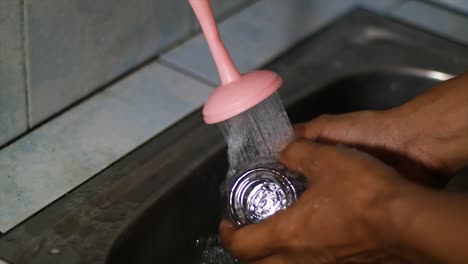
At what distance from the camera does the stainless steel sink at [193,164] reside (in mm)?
571

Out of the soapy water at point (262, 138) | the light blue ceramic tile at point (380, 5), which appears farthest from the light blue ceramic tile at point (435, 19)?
the soapy water at point (262, 138)

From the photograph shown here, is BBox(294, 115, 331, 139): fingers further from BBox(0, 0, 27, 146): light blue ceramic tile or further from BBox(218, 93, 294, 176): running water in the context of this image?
BBox(0, 0, 27, 146): light blue ceramic tile

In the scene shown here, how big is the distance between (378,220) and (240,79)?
0.15 metres

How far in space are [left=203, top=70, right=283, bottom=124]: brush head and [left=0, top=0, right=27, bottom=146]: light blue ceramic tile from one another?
0.56ft

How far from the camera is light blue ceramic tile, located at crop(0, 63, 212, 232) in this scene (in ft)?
1.97

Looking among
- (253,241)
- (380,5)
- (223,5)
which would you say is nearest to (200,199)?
(253,241)

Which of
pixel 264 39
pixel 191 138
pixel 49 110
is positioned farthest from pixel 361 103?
pixel 49 110

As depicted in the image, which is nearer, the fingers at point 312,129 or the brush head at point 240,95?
the brush head at point 240,95

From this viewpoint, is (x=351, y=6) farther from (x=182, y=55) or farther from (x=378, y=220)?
(x=378, y=220)

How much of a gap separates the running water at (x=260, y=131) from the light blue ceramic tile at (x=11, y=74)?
170mm

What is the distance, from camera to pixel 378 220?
0.46m

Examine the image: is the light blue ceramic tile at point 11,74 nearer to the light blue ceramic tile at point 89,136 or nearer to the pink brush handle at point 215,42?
the light blue ceramic tile at point 89,136

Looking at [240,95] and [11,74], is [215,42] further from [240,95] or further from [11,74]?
[11,74]

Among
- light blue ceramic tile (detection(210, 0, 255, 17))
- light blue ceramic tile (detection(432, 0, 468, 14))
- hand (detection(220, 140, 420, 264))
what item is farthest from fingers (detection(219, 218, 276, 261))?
light blue ceramic tile (detection(432, 0, 468, 14))
